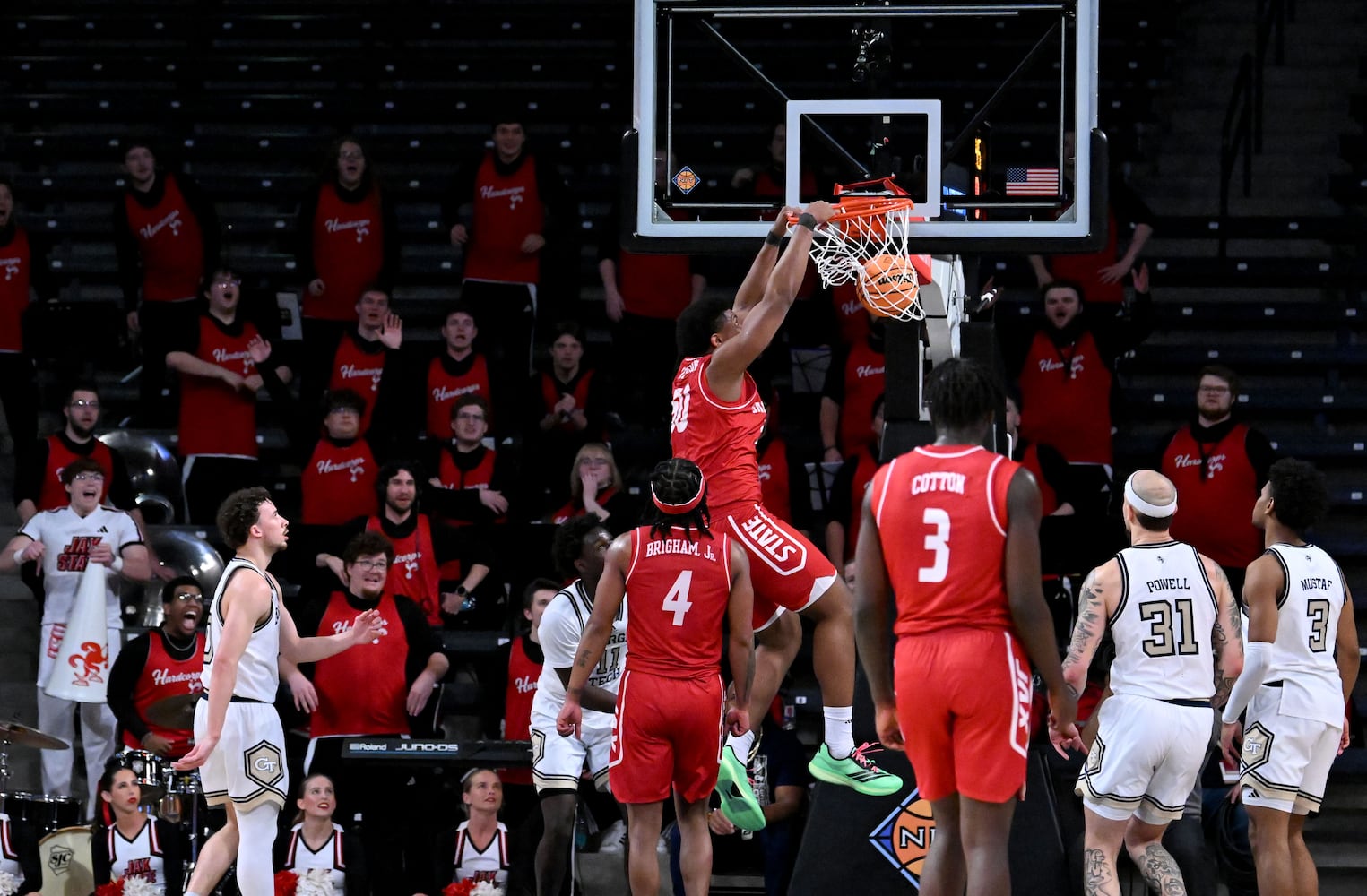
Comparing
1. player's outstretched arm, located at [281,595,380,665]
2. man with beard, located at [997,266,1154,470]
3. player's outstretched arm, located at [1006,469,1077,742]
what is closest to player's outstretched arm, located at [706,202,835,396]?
player's outstretched arm, located at [1006,469,1077,742]

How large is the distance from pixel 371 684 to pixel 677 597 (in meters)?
3.63

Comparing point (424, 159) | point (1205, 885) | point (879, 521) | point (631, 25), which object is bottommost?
point (1205, 885)

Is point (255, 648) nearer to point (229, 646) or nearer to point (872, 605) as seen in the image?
point (229, 646)

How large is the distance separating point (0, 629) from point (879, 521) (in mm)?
8770

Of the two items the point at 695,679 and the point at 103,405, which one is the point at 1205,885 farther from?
the point at 103,405

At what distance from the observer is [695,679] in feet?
26.2

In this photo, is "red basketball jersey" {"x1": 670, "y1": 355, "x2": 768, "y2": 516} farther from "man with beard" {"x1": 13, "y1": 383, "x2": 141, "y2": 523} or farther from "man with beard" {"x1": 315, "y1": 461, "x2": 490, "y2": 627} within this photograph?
"man with beard" {"x1": 13, "y1": 383, "x2": 141, "y2": 523}

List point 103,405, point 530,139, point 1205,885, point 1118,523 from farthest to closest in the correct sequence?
point 530,139 → point 103,405 → point 1118,523 → point 1205,885

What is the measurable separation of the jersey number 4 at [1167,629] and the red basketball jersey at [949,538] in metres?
2.39

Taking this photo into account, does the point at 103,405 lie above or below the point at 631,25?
below

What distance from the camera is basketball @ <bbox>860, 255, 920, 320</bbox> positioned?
774 centimetres

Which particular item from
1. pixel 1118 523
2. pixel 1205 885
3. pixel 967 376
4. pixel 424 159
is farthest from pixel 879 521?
pixel 424 159

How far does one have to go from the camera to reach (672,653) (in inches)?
314

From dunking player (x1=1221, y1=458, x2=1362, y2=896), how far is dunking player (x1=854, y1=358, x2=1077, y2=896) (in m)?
2.69
